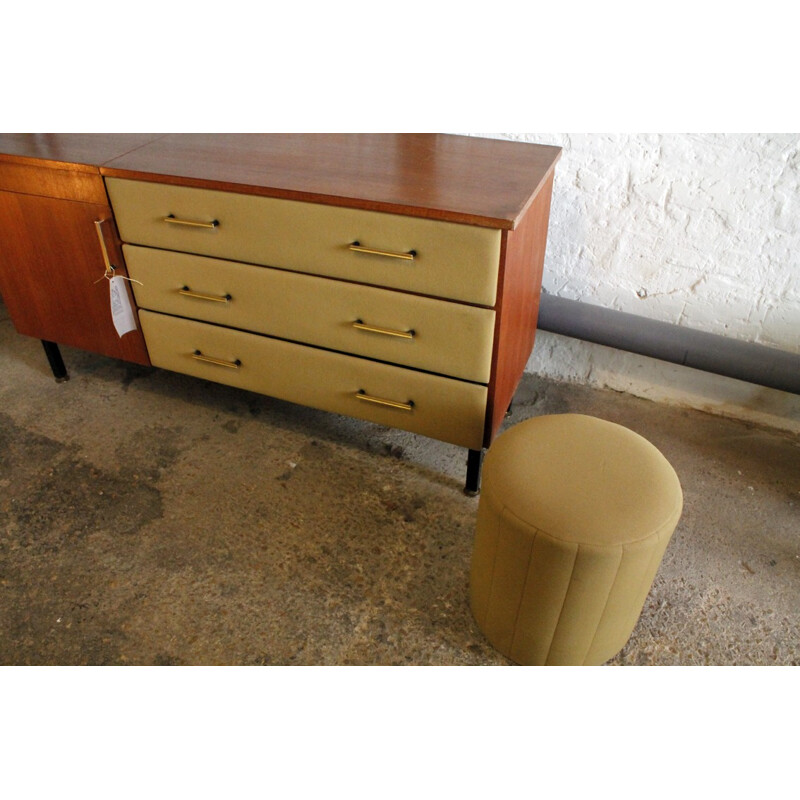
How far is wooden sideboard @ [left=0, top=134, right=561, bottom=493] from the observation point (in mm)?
1469

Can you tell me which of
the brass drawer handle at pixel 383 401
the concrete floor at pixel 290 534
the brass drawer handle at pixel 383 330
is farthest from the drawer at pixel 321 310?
the concrete floor at pixel 290 534

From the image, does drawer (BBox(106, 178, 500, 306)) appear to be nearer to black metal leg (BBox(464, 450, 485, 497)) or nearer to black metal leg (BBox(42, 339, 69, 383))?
black metal leg (BBox(464, 450, 485, 497))

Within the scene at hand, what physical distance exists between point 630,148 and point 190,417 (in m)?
1.52

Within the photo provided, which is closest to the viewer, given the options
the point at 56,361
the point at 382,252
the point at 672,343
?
the point at 382,252

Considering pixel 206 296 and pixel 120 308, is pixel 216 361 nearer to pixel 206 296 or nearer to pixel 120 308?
pixel 206 296

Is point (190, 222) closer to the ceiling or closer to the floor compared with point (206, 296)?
closer to the ceiling

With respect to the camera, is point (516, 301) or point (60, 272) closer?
point (516, 301)

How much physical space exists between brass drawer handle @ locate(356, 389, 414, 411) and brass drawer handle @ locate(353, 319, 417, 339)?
19cm

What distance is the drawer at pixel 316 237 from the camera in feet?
4.66

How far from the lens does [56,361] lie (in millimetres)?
2234

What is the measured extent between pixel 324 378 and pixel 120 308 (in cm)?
65

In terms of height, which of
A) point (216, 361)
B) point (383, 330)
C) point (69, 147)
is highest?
point (69, 147)

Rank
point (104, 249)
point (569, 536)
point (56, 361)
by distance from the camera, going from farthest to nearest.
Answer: point (56, 361)
point (104, 249)
point (569, 536)

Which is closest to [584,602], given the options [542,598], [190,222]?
[542,598]
